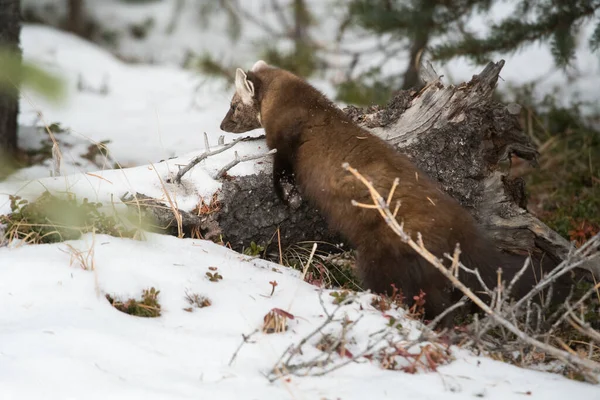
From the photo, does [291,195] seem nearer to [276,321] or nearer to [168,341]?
[276,321]

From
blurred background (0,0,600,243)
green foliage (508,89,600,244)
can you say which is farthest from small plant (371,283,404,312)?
green foliage (508,89,600,244)

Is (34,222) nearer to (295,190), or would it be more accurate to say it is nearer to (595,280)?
(295,190)

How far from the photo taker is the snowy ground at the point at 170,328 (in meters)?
2.67

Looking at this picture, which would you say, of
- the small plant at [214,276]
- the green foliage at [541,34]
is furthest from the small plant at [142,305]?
the green foliage at [541,34]

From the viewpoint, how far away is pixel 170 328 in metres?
3.18

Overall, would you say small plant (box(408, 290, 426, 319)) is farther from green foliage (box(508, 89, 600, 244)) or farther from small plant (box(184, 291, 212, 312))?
green foliage (box(508, 89, 600, 244))

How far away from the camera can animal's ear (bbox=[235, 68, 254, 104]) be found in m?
5.21

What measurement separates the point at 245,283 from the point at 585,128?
229 inches

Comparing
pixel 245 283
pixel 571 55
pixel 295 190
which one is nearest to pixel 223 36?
pixel 571 55

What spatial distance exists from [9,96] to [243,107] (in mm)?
2489

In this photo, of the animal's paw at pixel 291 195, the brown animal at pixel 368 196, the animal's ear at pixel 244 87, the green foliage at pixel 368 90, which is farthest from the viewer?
the green foliage at pixel 368 90

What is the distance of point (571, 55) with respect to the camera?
6.13 meters

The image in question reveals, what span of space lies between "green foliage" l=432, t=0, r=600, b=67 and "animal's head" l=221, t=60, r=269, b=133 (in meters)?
2.13

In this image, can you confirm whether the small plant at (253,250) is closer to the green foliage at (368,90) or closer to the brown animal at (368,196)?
the brown animal at (368,196)
